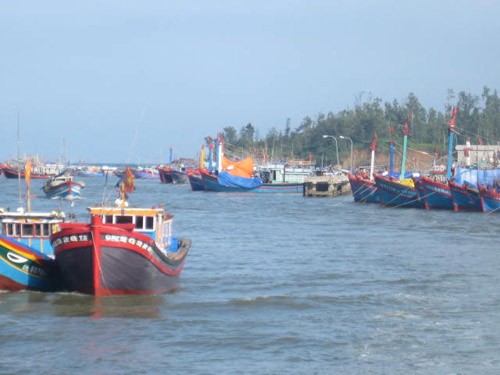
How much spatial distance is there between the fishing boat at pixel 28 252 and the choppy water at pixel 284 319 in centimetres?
39

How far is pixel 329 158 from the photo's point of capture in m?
172

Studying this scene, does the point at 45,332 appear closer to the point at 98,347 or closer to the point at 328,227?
the point at 98,347

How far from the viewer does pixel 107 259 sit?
75.1 feet

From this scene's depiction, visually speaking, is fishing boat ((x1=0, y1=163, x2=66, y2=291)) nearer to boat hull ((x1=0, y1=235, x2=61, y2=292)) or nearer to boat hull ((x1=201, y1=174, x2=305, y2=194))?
boat hull ((x1=0, y1=235, x2=61, y2=292))

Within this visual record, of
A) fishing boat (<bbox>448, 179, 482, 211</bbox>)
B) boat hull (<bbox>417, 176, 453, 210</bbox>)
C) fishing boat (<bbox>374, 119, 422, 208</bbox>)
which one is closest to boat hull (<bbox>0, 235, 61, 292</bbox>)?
fishing boat (<bbox>448, 179, 482, 211</bbox>)

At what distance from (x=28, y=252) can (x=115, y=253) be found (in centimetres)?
293

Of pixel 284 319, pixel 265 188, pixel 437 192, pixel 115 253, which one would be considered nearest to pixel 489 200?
pixel 437 192

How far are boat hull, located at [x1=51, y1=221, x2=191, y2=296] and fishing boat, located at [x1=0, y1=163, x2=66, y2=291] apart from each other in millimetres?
979

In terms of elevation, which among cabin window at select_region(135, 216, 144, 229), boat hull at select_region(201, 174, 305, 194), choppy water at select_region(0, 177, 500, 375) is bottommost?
choppy water at select_region(0, 177, 500, 375)

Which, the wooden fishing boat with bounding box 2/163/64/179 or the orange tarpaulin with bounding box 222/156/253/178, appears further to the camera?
the wooden fishing boat with bounding box 2/163/64/179

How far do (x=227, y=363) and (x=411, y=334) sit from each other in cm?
474

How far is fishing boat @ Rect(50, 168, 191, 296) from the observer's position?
74.4ft

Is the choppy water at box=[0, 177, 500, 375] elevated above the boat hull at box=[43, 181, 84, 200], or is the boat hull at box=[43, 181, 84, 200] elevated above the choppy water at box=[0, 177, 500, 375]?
the boat hull at box=[43, 181, 84, 200]

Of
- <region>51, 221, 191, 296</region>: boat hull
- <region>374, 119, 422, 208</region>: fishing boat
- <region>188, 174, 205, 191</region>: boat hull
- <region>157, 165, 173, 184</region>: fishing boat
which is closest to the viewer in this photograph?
<region>51, 221, 191, 296</region>: boat hull
